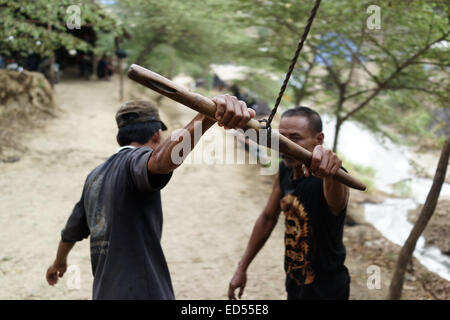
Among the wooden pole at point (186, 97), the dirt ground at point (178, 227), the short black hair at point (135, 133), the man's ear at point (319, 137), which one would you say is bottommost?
the dirt ground at point (178, 227)

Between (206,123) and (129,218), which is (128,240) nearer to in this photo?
(129,218)

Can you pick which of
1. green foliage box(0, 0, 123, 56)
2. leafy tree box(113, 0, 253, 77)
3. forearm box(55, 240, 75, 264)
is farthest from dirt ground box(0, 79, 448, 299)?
leafy tree box(113, 0, 253, 77)

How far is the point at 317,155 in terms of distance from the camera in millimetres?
1503

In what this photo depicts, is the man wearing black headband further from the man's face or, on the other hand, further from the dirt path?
the dirt path

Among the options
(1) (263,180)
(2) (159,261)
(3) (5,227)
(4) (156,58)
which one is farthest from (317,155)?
(4) (156,58)

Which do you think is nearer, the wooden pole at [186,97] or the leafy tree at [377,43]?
the wooden pole at [186,97]

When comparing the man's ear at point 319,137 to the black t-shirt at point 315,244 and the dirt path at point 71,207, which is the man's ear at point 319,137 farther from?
the dirt path at point 71,207

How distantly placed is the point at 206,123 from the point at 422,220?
8.38 ft

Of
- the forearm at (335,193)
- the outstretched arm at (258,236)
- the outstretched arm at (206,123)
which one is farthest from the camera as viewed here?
the outstretched arm at (258,236)

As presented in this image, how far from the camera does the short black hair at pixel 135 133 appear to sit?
2.01 m

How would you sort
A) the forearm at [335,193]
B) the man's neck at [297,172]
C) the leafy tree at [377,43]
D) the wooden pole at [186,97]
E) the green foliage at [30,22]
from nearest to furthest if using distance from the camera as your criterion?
the wooden pole at [186,97] < the forearm at [335,193] < the man's neck at [297,172] < the leafy tree at [377,43] < the green foliage at [30,22]

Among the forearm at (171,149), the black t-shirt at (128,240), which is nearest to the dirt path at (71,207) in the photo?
the black t-shirt at (128,240)

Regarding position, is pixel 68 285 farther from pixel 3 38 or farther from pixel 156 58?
pixel 156 58

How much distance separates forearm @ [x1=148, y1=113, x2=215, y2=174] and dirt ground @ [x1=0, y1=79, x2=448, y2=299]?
308 cm
